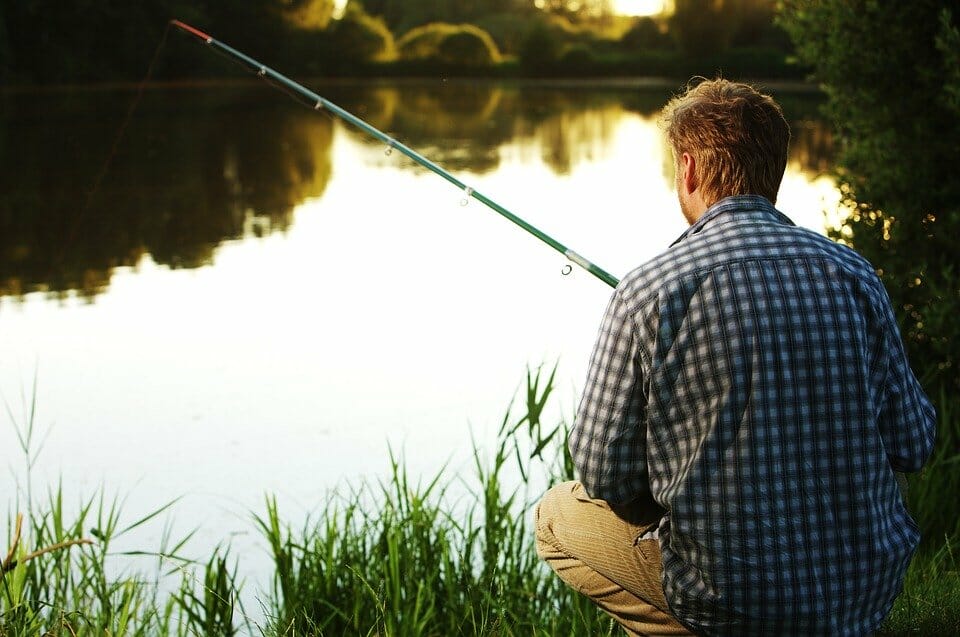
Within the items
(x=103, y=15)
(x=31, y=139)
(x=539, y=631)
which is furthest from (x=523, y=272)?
(x=103, y=15)

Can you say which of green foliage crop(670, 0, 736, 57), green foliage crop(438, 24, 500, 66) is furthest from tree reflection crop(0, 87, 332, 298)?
green foliage crop(670, 0, 736, 57)

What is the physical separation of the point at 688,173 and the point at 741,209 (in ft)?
0.47

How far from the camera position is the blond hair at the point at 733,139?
1.82 meters

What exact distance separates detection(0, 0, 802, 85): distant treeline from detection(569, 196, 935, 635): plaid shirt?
12.5m

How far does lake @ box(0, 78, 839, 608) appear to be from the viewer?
4875 mm

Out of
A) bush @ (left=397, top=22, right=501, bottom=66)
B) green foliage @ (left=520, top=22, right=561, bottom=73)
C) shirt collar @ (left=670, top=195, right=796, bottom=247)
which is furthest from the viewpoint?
green foliage @ (left=520, top=22, right=561, bottom=73)

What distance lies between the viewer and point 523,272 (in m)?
8.22

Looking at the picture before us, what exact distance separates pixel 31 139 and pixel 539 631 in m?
14.6

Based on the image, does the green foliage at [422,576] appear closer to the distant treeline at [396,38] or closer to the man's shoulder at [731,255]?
the man's shoulder at [731,255]

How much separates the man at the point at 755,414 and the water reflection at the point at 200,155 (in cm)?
372

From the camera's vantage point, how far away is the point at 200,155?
1443cm

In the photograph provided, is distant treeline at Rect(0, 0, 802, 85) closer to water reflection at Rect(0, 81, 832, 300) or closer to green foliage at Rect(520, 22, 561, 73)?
green foliage at Rect(520, 22, 561, 73)

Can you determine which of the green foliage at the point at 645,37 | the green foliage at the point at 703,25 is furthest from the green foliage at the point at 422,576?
the green foliage at the point at 645,37

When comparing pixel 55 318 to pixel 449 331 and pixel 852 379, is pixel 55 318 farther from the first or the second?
pixel 852 379
